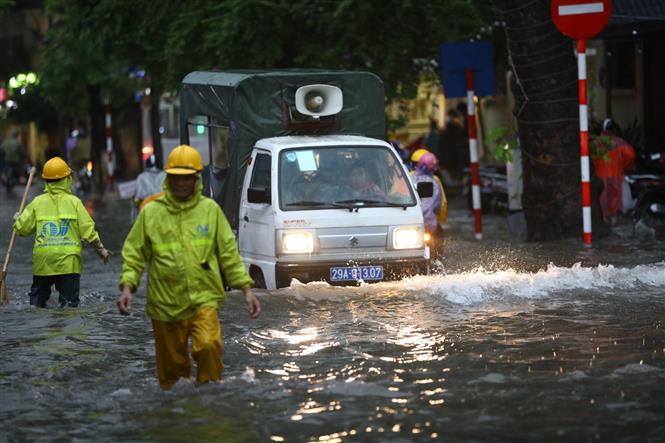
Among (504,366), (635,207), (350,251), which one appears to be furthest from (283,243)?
(635,207)

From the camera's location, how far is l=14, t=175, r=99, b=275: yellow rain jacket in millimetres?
13398

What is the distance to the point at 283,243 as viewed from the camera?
1402 cm

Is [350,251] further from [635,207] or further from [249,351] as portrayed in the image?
[635,207]

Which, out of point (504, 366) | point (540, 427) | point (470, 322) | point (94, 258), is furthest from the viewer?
point (94, 258)

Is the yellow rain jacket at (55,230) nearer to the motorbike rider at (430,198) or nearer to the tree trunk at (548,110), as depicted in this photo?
the motorbike rider at (430,198)

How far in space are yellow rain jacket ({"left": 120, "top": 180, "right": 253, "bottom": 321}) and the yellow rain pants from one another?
0.24 feet

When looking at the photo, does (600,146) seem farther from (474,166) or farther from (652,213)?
(474,166)

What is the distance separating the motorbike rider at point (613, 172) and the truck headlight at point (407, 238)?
7.57 m

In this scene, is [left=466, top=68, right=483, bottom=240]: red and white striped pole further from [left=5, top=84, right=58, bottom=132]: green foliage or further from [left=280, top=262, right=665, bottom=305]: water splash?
[left=5, top=84, right=58, bottom=132]: green foliage

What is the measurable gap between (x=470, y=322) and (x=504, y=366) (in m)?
2.14

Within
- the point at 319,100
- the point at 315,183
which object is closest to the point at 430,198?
the point at 319,100

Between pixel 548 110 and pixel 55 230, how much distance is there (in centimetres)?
777

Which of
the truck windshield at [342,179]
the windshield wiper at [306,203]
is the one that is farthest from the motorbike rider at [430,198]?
the windshield wiper at [306,203]

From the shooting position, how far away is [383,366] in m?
10.2
